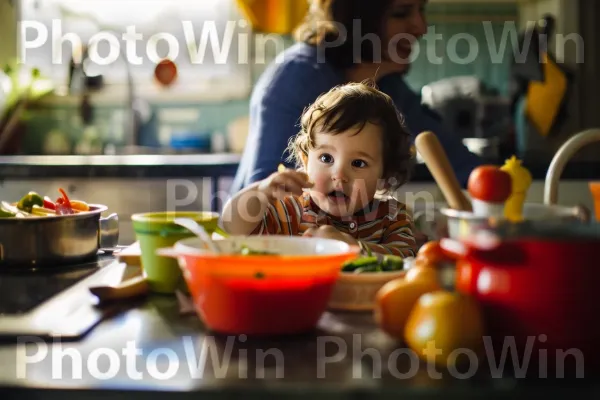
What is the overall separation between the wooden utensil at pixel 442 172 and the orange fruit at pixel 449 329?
269 millimetres

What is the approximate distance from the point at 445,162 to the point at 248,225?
487 mm

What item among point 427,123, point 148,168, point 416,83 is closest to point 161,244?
point 427,123

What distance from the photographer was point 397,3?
1.96 m

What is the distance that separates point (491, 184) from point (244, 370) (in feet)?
1.21

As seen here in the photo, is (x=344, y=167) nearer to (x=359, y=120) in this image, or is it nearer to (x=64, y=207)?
(x=359, y=120)

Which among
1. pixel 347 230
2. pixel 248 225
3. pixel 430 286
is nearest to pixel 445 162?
pixel 430 286

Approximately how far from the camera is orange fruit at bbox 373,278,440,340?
0.72m

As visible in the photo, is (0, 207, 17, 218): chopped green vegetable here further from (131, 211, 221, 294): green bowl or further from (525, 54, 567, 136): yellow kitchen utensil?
(525, 54, 567, 136): yellow kitchen utensil

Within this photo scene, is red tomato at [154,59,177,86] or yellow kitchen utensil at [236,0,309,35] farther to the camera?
red tomato at [154,59,177,86]

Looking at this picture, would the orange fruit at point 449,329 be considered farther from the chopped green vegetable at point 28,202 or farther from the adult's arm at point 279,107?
the adult's arm at point 279,107

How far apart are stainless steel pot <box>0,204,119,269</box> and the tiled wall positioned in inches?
112

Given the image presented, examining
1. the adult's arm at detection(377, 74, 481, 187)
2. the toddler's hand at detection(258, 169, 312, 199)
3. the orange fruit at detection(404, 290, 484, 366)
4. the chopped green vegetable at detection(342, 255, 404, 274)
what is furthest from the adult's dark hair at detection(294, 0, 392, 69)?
the orange fruit at detection(404, 290, 484, 366)

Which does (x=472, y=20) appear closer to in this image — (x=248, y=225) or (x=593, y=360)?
(x=248, y=225)

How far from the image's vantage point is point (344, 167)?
1400 mm
